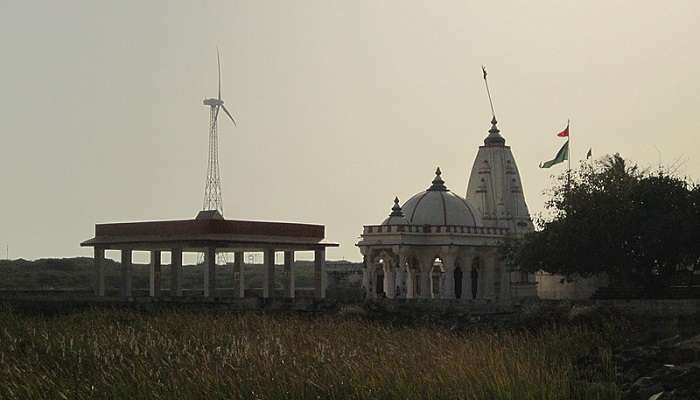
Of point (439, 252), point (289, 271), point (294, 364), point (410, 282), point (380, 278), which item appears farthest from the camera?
point (380, 278)

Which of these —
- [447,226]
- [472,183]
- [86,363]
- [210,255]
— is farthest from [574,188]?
[86,363]

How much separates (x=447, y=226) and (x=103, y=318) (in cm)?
2532

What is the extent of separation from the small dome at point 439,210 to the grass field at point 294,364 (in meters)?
28.0

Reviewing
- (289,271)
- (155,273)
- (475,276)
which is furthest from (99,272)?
(475,276)

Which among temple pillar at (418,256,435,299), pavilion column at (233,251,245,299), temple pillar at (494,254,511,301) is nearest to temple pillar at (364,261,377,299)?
temple pillar at (418,256,435,299)

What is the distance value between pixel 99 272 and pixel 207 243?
24.1 ft

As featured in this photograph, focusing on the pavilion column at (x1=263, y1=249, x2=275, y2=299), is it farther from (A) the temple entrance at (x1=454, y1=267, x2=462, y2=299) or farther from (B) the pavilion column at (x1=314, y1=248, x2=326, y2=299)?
(A) the temple entrance at (x1=454, y1=267, x2=462, y2=299)

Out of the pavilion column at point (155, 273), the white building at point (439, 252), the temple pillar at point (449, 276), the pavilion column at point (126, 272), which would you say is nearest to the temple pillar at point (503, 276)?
the white building at point (439, 252)

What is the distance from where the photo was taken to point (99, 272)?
5788cm

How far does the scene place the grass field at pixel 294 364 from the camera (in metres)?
24.0

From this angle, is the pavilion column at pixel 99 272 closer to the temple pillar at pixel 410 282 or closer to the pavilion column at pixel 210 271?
the pavilion column at pixel 210 271

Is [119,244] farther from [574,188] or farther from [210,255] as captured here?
[574,188]

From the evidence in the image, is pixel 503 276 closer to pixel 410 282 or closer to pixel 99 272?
pixel 410 282

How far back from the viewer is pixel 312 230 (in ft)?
190
